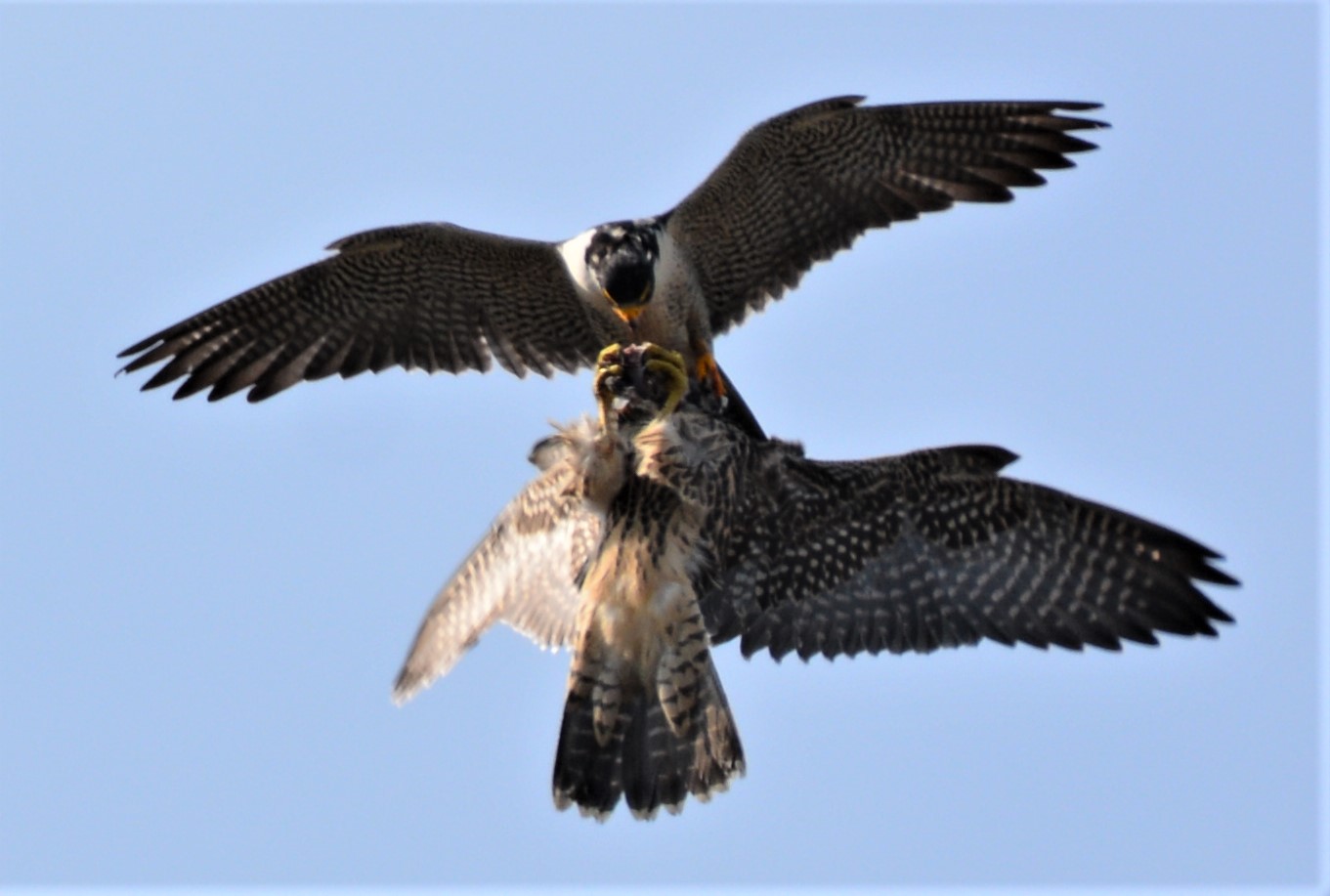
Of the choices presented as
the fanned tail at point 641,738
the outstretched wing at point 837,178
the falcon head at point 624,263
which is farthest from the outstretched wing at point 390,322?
the fanned tail at point 641,738

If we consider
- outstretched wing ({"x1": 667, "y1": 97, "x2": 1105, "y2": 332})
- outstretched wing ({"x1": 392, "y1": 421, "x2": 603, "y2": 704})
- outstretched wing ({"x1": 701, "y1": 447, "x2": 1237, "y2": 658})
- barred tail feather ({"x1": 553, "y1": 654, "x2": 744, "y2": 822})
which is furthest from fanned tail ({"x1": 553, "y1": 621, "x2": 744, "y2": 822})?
outstretched wing ({"x1": 667, "y1": 97, "x2": 1105, "y2": 332})

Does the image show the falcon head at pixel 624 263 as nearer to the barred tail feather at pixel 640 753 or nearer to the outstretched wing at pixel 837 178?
the outstretched wing at pixel 837 178

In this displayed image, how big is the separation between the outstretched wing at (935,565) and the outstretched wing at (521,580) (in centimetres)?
50

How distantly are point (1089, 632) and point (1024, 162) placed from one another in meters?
2.03

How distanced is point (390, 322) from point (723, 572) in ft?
7.13

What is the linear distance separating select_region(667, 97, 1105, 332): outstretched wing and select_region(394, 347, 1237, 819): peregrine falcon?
1.32m

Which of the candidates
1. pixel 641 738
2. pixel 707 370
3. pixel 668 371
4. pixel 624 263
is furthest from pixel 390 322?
pixel 641 738

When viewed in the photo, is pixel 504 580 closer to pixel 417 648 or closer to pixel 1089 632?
pixel 417 648

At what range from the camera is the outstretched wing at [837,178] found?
27.1 feet

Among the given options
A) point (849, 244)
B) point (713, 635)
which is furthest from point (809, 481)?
point (849, 244)

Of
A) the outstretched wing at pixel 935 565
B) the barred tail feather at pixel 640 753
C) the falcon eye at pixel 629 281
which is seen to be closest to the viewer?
the barred tail feather at pixel 640 753

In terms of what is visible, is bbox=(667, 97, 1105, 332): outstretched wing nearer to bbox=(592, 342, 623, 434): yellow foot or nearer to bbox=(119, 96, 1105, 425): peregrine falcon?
bbox=(119, 96, 1105, 425): peregrine falcon

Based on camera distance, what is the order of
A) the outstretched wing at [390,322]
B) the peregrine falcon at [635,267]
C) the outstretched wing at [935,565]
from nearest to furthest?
the outstretched wing at [935,565] → the peregrine falcon at [635,267] → the outstretched wing at [390,322]

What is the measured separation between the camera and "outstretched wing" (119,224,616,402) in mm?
8633
